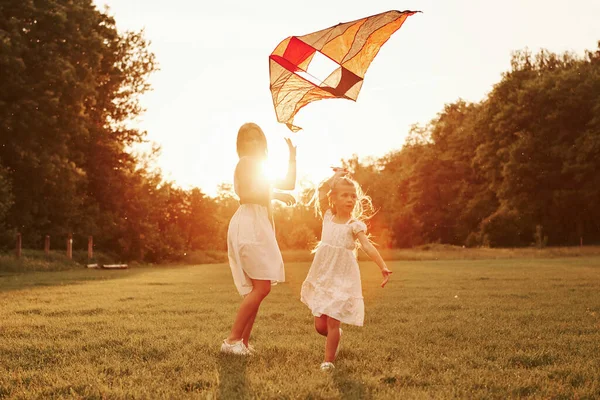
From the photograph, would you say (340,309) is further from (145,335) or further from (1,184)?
(1,184)

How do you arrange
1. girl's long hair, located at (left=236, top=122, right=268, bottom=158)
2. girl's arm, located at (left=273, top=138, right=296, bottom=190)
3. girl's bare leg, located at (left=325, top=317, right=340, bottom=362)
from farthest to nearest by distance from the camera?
girl's long hair, located at (left=236, top=122, right=268, bottom=158)
girl's arm, located at (left=273, top=138, right=296, bottom=190)
girl's bare leg, located at (left=325, top=317, right=340, bottom=362)

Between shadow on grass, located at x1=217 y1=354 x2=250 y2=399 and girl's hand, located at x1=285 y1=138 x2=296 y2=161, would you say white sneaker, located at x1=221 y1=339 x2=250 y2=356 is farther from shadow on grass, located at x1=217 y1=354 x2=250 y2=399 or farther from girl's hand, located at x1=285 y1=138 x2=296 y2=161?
girl's hand, located at x1=285 y1=138 x2=296 y2=161

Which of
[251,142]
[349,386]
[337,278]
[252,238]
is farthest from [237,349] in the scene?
[251,142]

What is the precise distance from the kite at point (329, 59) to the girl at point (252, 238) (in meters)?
0.63

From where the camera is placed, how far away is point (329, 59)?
598cm

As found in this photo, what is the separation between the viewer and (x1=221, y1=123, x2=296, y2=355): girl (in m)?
5.74

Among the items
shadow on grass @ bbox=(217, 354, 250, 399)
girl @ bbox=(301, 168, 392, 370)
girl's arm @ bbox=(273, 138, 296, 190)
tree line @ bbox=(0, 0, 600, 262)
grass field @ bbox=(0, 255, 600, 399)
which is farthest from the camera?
tree line @ bbox=(0, 0, 600, 262)

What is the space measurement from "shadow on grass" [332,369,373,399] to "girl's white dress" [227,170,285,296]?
1.22 metres

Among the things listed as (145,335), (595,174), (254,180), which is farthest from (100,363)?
(595,174)

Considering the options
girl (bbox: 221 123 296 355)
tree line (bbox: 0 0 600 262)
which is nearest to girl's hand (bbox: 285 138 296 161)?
girl (bbox: 221 123 296 355)

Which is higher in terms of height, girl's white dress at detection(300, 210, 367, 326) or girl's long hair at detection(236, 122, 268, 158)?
girl's long hair at detection(236, 122, 268, 158)

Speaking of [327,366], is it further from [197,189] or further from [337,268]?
[197,189]

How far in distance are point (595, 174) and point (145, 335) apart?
47585mm

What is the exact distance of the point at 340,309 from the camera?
5496mm
